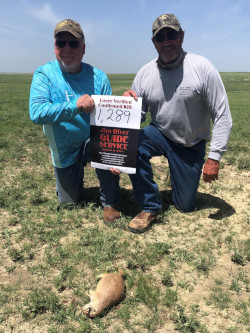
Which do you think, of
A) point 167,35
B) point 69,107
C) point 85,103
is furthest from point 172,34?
point 69,107

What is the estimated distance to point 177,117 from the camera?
3814mm

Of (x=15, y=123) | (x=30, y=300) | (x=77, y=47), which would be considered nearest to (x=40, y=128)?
(x=15, y=123)

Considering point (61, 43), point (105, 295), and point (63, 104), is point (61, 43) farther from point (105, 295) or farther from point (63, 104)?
point (105, 295)

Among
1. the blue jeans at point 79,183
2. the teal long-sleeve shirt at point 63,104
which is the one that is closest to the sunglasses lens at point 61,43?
the teal long-sleeve shirt at point 63,104

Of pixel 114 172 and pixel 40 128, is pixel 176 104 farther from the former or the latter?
pixel 40 128

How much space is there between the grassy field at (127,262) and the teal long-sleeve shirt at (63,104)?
89cm

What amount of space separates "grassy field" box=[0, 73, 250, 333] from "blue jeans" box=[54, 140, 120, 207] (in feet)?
0.64

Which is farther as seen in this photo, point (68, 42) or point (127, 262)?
point (68, 42)

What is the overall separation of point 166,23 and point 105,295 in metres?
3.05

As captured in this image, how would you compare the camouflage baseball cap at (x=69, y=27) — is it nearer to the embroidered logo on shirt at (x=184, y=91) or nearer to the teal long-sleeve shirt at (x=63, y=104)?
the teal long-sleeve shirt at (x=63, y=104)

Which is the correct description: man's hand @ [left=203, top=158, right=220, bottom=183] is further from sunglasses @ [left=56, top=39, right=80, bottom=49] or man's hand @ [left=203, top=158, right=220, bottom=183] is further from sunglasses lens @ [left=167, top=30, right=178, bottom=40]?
sunglasses @ [left=56, top=39, right=80, bottom=49]

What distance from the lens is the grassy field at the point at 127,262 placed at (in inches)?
93.4

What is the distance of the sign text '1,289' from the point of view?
360cm

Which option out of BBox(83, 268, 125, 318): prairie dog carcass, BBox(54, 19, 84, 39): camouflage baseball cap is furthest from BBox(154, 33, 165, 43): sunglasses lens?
BBox(83, 268, 125, 318): prairie dog carcass
